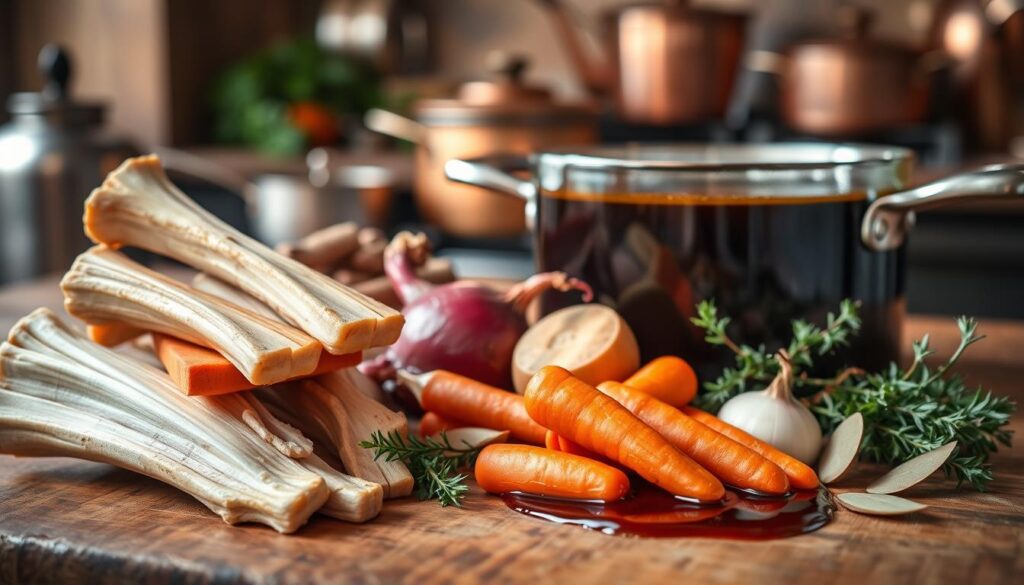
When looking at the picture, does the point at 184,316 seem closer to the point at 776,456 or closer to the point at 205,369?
the point at 205,369

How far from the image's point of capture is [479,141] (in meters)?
1.78

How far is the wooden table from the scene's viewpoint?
0.61 metres

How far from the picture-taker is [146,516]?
71cm

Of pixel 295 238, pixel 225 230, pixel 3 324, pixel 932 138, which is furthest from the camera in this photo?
pixel 932 138

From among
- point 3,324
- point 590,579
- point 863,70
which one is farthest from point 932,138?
point 590,579

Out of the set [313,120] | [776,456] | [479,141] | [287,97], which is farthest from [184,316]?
[287,97]

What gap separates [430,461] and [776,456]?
9.1 inches

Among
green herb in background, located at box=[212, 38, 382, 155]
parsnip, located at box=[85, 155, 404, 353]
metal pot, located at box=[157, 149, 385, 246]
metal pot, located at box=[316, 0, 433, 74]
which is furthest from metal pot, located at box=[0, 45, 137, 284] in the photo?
metal pot, located at box=[316, 0, 433, 74]

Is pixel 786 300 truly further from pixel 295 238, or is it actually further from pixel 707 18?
pixel 707 18

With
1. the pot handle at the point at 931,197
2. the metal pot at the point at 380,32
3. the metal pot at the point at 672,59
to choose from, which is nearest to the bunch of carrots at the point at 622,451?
the pot handle at the point at 931,197

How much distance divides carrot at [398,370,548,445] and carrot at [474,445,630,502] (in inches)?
2.6

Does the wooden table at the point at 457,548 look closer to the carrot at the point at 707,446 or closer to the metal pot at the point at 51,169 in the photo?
the carrot at the point at 707,446

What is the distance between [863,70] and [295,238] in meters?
1.22

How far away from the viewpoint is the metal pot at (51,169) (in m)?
1.89
